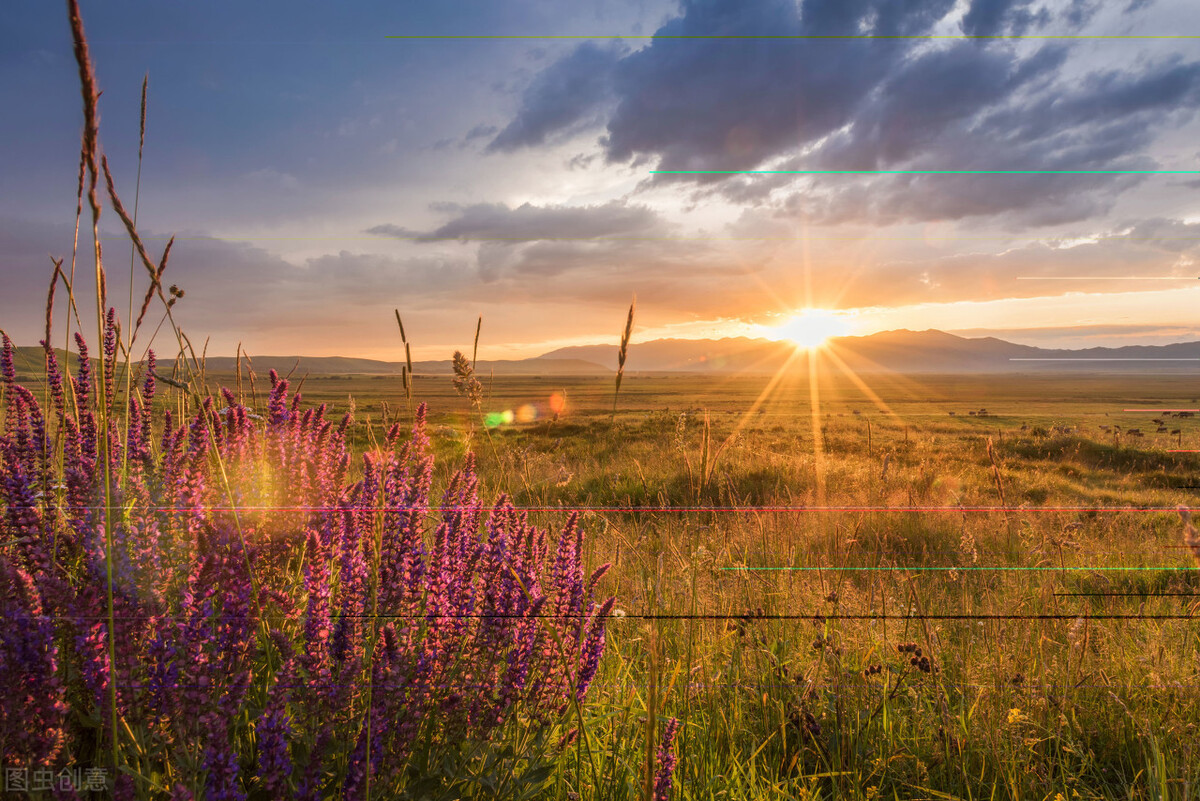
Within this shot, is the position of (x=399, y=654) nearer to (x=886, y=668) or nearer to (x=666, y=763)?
(x=666, y=763)

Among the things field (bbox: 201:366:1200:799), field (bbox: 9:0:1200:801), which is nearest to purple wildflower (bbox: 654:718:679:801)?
field (bbox: 9:0:1200:801)

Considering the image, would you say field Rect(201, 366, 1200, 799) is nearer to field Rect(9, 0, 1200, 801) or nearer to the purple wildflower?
field Rect(9, 0, 1200, 801)

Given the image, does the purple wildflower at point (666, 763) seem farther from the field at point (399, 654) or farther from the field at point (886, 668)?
the field at point (886, 668)

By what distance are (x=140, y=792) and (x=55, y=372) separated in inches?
83.8

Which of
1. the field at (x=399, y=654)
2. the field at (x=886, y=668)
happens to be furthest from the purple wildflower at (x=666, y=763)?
the field at (x=886, y=668)

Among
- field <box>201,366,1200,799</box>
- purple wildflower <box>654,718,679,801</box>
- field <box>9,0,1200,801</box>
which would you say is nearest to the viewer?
field <box>9,0,1200,801</box>

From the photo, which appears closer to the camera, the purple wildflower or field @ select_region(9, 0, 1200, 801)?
field @ select_region(9, 0, 1200, 801)

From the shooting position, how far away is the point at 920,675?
346 centimetres

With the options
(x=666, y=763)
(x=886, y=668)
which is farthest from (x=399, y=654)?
(x=886, y=668)

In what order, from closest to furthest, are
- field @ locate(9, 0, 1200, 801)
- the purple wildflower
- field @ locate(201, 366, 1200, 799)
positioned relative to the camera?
1. field @ locate(9, 0, 1200, 801)
2. the purple wildflower
3. field @ locate(201, 366, 1200, 799)

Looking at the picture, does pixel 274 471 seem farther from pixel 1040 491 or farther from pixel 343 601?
pixel 1040 491

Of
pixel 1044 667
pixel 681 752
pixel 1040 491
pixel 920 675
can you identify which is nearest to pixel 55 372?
pixel 681 752

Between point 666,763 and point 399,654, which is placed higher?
point 399,654

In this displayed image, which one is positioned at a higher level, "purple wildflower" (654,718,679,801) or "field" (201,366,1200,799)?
"purple wildflower" (654,718,679,801)
